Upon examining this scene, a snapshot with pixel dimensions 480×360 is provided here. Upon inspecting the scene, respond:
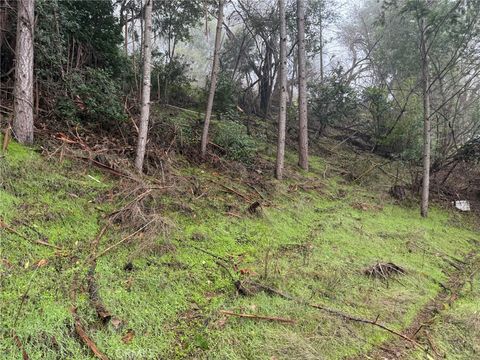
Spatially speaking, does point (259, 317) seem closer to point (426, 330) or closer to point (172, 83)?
point (426, 330)

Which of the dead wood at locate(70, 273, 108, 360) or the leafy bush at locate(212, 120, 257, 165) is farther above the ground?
the leafy bush at locate(212, 120, 257, 165)

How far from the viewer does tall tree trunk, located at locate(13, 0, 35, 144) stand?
5227 mm

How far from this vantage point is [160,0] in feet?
38.2

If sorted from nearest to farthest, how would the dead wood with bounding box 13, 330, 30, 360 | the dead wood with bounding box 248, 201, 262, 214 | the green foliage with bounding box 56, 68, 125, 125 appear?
the dead wood with bounding box 13, 330, 30, 360, the dead wood with bounding box 248, 201, 262, 214, the green foliage with bounding box 56, 68, 125, 125

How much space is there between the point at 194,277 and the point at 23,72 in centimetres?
410

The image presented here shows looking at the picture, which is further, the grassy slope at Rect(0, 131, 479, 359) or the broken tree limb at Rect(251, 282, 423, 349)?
the broken tree limb at Rect(251, 282, 423, 349)

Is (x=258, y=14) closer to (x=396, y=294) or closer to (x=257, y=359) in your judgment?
(x=396, y=294)

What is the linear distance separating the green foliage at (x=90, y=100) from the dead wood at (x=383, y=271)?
5422 millimetres

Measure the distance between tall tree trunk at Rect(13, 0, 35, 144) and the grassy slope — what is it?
379 millimetres

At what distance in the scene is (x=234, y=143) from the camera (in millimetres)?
9078

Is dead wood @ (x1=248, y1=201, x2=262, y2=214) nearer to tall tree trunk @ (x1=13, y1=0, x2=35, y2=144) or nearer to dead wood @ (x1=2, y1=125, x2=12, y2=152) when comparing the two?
tall tree trunk @ (x1=13, y1=0, x2=35, y2=144)

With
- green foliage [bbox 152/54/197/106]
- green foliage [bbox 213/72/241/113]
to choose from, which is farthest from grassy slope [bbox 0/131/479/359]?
green foliage [bbox 152/54/197/106]

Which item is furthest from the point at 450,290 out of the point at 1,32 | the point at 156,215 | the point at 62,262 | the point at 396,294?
the point at 1,32

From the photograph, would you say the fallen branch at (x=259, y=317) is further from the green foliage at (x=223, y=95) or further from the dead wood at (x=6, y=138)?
the green foliage at (x=223, y=95)
